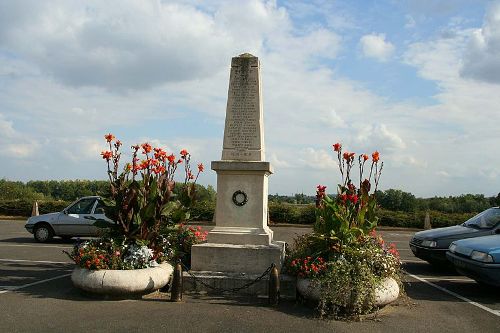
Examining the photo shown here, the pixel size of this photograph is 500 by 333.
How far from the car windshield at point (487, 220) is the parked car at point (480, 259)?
2.20 meters

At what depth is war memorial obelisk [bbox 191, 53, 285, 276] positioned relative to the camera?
828 centimetres

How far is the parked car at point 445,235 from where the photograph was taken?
11.1 meters

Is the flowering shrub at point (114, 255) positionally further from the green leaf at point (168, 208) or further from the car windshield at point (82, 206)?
the car windshield at point (82, 206)

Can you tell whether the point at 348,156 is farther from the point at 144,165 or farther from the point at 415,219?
the point at 415,219

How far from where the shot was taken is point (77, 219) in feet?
51.3

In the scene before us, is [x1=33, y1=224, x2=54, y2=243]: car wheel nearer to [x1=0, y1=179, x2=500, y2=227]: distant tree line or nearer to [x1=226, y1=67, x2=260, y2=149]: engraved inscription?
[x1=0, y1=179, x2=500, y2=227]: distant tree line

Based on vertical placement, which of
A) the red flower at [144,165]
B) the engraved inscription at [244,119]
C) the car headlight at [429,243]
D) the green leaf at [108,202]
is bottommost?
the car headlight at [429,243]

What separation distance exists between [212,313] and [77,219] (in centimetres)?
1009

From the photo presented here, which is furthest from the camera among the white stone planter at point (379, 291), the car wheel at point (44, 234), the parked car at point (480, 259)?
the car wheel at point (44, 234)

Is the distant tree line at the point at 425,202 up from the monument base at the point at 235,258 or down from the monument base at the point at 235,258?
up

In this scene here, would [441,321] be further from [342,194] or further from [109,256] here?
[109,256]

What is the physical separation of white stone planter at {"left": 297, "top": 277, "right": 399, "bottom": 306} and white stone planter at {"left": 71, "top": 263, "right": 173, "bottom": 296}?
228cm

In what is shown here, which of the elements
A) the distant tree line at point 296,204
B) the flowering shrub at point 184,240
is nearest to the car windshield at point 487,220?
the distant tree line at point 296,204

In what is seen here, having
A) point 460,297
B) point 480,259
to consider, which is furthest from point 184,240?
point 480,259
